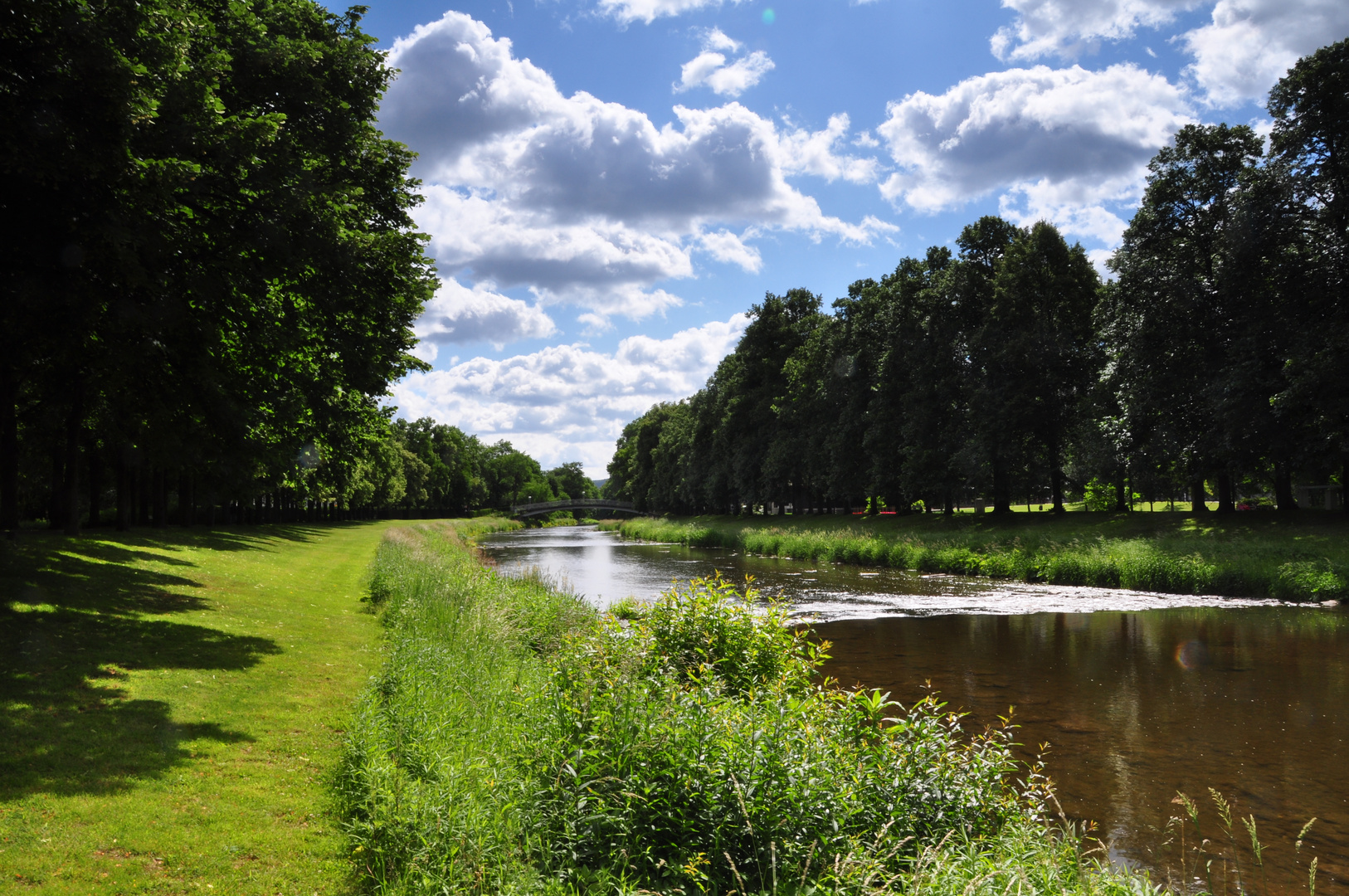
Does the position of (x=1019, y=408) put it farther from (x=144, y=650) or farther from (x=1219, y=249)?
(x=144, y=650)

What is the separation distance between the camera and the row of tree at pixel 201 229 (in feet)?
32.1

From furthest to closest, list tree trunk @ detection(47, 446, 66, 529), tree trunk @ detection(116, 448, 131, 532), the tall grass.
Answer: tree trunk @ detection(116, 448, 131, 532)
tree trunk @ detection(47, 446, 66, 529)
the tall grass

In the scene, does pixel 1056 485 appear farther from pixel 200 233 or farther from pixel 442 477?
pixel 442 477

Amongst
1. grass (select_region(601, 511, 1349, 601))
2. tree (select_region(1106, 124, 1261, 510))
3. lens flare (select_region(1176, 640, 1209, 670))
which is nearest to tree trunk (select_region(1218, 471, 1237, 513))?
tree (select_region(1106, 124, 1261, 510))

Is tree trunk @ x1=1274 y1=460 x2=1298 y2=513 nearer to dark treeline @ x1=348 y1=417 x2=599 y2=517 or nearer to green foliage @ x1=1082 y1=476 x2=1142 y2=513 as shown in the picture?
green foliage @ x1=1082 y1=476 x2=1142 y2=513

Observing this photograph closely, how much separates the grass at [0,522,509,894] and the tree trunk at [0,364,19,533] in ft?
2.15

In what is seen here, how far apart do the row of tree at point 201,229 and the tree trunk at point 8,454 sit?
63mm

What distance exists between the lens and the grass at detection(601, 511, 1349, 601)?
21422 mm

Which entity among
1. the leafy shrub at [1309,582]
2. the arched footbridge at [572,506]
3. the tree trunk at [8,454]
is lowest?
the arched footbridge at [572,506]

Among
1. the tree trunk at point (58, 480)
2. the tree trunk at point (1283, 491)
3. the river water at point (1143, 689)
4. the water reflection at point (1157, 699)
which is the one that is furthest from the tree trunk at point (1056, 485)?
the tree trunk at point (58, 480)

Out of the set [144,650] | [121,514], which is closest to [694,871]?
[144,650]

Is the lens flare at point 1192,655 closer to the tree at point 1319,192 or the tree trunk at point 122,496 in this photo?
the tree at point 1319,192

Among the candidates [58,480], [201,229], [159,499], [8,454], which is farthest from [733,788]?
[159,499]

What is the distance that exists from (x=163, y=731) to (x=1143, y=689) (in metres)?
14.0
